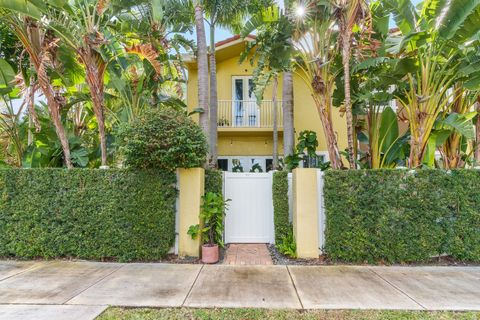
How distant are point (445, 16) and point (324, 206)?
4.54 m

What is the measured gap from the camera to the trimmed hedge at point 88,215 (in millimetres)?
6086

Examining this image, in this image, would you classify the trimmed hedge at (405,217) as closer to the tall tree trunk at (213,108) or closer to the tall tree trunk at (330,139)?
the tall tree trunk at (330,139)

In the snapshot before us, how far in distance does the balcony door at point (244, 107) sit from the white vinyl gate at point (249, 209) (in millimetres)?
5776

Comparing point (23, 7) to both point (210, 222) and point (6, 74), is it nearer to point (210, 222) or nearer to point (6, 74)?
point (6, 74)

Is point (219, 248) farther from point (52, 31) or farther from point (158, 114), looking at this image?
point (52, 31)

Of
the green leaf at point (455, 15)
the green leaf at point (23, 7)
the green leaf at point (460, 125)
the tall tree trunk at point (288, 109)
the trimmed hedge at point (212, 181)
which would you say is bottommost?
the trimmed hedge at point (212, 181)

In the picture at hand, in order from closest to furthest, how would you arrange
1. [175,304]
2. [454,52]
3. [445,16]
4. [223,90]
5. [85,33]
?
[175,304] < [445,16] < [454,52] < [85,33] < [223,90]

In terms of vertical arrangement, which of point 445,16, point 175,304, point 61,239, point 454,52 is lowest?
point 175,304

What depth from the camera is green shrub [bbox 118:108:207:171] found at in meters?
5.86

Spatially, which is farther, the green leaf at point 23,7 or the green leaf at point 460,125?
the green leaf at point 460,125

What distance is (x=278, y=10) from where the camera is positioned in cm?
760

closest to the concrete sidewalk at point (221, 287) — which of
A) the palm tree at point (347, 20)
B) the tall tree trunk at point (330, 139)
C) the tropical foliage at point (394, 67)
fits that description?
the tall tree trunk at point (330, 139)

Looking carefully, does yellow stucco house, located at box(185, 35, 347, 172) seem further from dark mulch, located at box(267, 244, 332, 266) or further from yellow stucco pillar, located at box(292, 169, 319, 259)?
dark mulch, located at box(267, 244, 332, 266)

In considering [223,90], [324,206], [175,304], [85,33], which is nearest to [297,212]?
[324,206]
